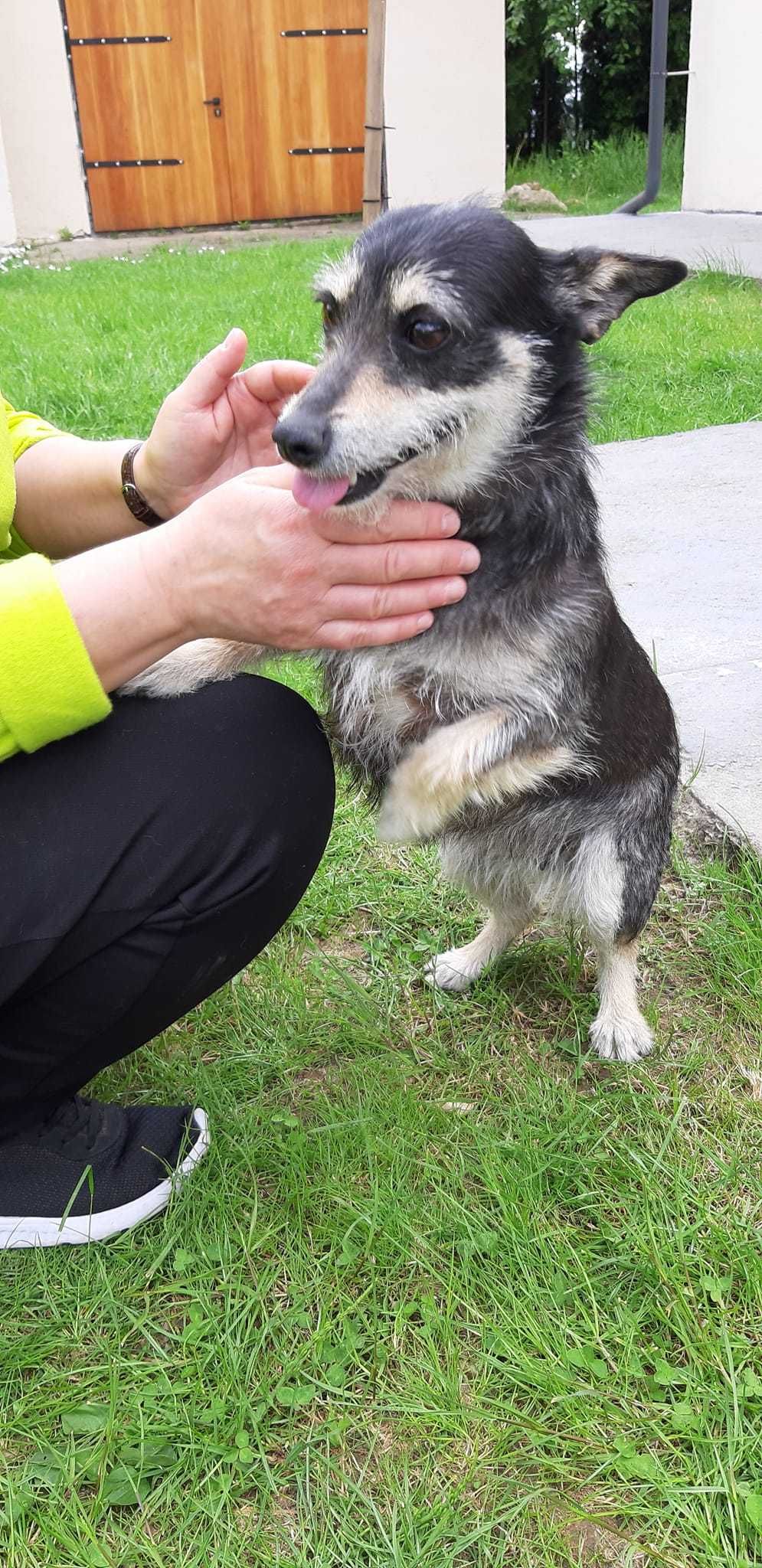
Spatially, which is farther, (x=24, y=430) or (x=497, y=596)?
(x=24, y=430)

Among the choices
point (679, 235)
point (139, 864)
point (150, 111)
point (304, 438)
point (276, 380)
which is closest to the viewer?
point (304, 438)

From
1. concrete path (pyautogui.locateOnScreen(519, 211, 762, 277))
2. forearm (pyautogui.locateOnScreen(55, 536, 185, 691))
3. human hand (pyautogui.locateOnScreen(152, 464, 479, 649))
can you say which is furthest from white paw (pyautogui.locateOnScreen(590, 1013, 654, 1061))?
concrete path (pyautogui.locateOnScreen(519, 211, 762, 277))

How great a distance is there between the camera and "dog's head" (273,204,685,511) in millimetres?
1677

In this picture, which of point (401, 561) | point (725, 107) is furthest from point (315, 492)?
point (725, 107)

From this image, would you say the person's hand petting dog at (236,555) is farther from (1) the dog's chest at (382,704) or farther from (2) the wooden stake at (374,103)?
(2) the wooden stake at (374,103)

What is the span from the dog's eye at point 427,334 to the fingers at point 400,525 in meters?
0.23

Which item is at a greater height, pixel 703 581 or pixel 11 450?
pixel 11 450

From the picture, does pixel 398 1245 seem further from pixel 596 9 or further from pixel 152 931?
pixel 596 9

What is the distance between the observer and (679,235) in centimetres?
931

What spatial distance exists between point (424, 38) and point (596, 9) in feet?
22.6

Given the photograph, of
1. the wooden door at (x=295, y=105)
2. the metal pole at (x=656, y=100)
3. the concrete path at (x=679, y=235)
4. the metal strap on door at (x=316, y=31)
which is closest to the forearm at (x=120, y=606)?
the concrete path at (x=679, y=235)

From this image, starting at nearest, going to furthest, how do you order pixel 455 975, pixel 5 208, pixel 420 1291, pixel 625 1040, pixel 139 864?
pixel 139 864 < pixel 420 1291 < pixel 625 1040 < pixel 455 975 < pixel 5 208

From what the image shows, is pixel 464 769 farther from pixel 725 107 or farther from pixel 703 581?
pixel 725 107

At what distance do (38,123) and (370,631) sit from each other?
47.6 ft
